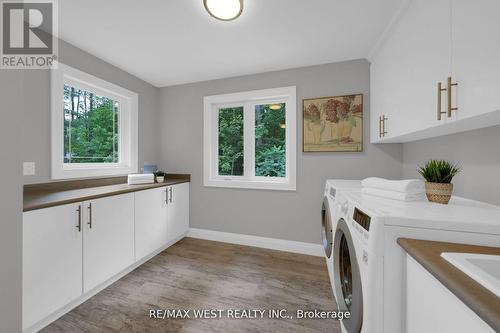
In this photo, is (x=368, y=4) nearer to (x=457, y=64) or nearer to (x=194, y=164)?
(x=457, y=64)

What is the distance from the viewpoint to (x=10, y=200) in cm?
92

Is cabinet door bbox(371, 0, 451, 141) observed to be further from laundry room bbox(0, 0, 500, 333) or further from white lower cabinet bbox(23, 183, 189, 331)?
white lower cabinet bbox(23, 183, 189, 331)

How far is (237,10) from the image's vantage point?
147 cm

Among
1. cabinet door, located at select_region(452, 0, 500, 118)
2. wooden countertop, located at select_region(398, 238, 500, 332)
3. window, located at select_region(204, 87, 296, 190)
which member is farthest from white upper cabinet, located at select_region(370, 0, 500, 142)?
window, located at select_region(204, 87, 296, 190)

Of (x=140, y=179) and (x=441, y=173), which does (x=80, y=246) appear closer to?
(x=140, y=179)

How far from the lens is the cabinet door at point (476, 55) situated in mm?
733

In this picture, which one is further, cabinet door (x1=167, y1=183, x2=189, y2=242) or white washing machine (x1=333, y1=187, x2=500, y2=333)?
cabinet door (x1=167, y1=183, x2=189, y2=242)

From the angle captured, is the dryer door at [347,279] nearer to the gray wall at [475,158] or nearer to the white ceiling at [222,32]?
the gray wall at [475,158]

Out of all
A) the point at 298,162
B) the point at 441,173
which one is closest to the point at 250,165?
the point at 298,162

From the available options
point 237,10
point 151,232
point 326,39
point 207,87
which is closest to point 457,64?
point 326,39

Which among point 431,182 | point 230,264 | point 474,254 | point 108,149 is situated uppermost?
point 108,149

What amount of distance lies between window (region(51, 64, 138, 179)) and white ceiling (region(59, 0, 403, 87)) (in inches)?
14.6

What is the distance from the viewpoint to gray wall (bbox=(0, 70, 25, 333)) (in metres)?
0.89

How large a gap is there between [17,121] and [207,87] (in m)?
2.18
